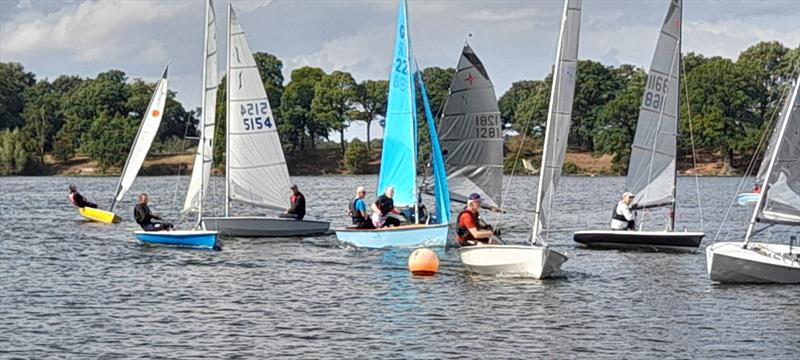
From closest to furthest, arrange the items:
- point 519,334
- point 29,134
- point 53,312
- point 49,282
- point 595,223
A: point 519,334 → point 53,312 → point 49,282 → point 595,223 → point 29,134

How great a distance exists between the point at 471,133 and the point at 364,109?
86829 millimetres

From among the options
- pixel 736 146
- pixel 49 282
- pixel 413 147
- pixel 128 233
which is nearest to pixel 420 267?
pixel 413 147

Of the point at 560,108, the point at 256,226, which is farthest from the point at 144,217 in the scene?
the point at 560,108

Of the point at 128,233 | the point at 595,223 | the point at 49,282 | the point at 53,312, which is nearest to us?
the point at 53,312

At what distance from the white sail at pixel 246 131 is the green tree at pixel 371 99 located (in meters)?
85.4

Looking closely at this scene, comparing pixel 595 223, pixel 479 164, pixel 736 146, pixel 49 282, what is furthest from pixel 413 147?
pixel 736 146

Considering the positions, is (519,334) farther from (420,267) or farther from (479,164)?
(479,164)

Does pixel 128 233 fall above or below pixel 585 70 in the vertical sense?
below

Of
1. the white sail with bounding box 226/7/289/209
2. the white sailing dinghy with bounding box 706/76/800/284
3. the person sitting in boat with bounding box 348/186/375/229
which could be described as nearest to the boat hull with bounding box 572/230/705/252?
the person sitting in boat with bounding box 348/186/375/229

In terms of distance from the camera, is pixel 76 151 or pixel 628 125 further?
pixel 76 151

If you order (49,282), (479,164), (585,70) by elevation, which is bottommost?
(49,282)

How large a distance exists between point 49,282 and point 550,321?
12496 mm

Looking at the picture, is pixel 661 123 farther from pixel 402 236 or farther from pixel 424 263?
pixel 424 263

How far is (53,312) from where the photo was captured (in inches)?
923
